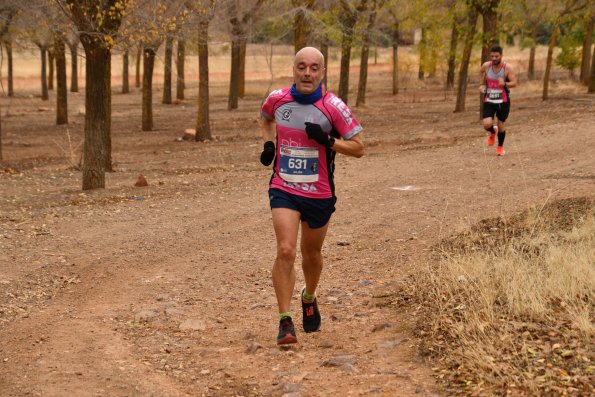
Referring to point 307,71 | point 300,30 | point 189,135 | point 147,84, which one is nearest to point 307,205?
point 307,71

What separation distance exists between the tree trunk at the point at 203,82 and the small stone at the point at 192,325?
11.8 m

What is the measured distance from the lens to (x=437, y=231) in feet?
31.5

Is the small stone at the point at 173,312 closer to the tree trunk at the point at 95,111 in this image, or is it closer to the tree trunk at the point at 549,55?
the tree trunk at the point at 95,111

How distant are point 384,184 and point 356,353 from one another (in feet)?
25.1

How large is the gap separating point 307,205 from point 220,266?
10.2ft

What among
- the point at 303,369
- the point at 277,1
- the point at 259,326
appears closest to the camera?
the point at 303,369

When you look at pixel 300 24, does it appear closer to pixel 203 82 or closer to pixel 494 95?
pixel 203 82

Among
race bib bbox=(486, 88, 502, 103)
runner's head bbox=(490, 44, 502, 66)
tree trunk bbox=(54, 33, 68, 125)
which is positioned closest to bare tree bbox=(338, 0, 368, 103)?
tree trunk bbox=(54, 33, 68, 125)

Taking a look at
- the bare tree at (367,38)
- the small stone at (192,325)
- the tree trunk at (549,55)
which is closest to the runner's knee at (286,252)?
the small stone at (192,325)

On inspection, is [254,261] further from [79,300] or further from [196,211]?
[196,211]

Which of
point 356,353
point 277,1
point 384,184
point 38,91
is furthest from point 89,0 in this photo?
point 38,91

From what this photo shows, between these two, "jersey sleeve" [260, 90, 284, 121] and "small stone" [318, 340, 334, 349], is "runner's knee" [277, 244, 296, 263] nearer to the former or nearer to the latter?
"small stone" [318, 340, 334, 349]

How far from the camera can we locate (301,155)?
5898 mm

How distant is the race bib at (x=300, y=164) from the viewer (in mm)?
5895
